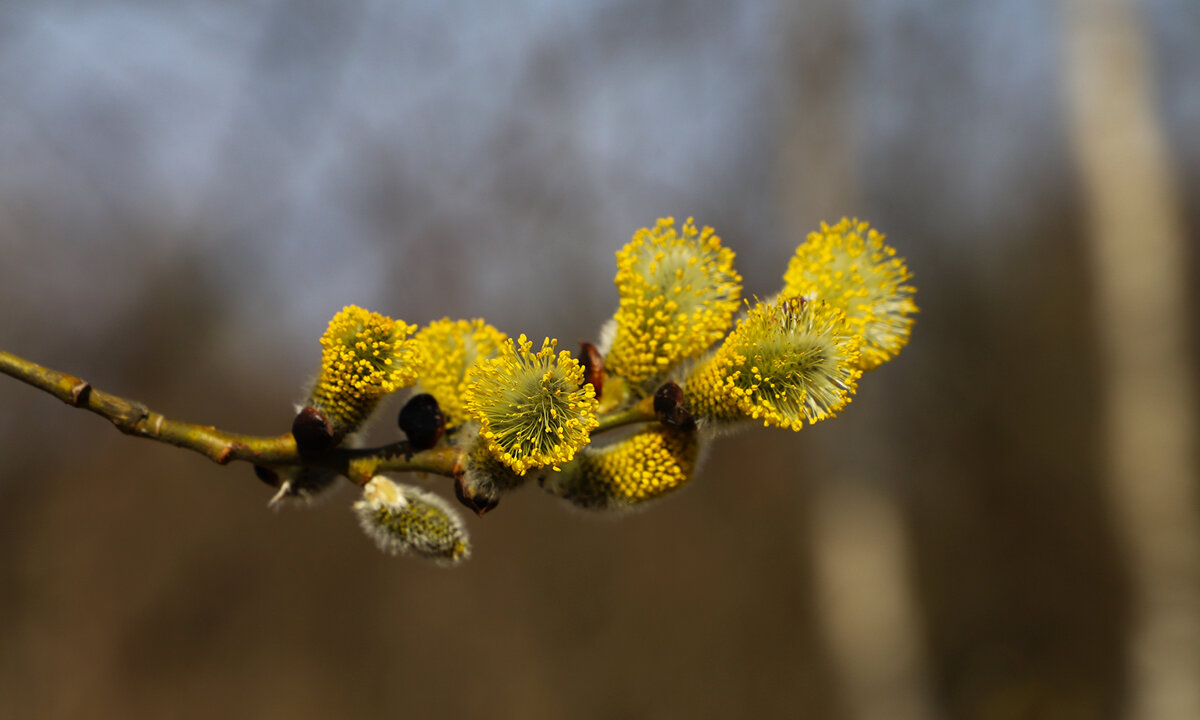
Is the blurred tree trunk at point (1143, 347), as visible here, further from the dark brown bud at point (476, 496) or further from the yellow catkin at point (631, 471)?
the dark brown bud at point (476, 496)

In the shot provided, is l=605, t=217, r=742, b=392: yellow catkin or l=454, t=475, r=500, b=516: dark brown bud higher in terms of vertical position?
l=605, t=217, r=742, b=392: yellow catkin

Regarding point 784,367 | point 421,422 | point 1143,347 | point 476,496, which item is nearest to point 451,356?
point 421,422

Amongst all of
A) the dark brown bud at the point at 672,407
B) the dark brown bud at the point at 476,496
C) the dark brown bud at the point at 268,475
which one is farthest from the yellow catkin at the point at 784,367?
the dark brown bud at the point at 268,475

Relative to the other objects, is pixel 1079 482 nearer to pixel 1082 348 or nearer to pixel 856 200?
pixel 1082 348

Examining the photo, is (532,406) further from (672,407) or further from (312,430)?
(312,430)

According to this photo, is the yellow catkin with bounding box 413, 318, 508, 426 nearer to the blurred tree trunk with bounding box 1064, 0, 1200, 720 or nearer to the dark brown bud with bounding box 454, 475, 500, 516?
the dark brown bud with bounding box 454, 475, 500, 516

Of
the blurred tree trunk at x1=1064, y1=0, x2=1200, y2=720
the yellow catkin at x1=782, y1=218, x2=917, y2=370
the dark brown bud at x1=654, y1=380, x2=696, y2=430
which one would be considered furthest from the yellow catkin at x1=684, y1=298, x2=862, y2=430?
the blurred tree trunk at x1=1064, y1=0, x2=1200, y2=720
